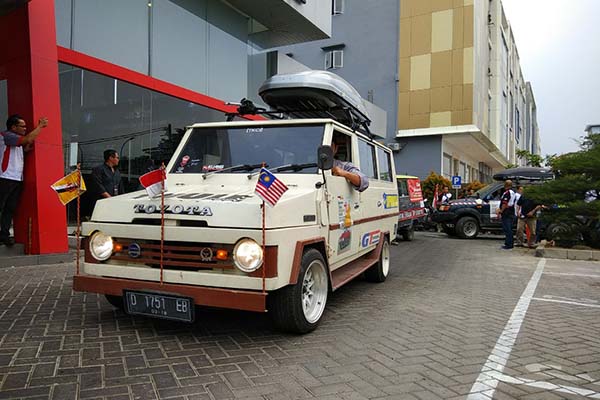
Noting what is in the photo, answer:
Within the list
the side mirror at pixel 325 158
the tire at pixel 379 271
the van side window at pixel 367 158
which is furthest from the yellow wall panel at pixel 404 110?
the side mirror at pixel 325 158

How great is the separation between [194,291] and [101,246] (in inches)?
41.1

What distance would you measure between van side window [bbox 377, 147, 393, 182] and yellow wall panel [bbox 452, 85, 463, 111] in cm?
2066

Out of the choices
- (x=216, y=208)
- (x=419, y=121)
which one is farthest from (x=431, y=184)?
(x=216, y=208)

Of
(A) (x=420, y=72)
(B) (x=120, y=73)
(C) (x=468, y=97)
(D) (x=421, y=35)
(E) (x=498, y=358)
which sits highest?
(D) (x=421, y=35)

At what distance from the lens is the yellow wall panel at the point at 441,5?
86.6 feet

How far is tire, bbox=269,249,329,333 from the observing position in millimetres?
3750

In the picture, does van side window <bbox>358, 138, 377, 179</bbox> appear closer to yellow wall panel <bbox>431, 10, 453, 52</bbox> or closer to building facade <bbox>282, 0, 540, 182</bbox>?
building facade <bbox>282, 0, 540, 182</bbox>

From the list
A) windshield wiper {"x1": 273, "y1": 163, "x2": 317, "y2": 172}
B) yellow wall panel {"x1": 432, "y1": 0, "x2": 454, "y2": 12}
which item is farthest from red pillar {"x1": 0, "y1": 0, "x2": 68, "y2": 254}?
yellow wall panel {"x1": 432, "y1": 0, "x2": 454, "y2": 12}

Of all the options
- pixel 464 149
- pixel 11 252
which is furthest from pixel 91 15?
pixel 464 149

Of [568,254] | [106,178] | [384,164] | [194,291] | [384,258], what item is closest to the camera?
[194,291]

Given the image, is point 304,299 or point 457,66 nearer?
point 304,299

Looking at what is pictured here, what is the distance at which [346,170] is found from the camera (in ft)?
16.7

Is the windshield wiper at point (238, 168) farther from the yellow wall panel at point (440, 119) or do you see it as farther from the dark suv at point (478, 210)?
the yellow wall panel at point (440, 119)

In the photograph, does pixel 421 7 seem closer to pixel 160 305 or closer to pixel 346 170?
pixel 346 170
